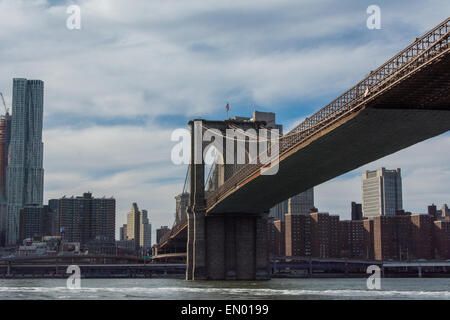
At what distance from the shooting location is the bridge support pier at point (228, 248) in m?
66.5

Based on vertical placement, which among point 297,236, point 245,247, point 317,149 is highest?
point 317,149

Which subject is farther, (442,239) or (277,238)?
(277,238)

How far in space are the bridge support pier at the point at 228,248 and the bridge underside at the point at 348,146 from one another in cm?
1047

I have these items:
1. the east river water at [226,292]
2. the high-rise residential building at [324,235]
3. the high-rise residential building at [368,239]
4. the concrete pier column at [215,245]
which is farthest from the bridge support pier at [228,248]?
the high-rise residential building at [368,239]

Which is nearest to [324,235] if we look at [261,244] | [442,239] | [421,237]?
[421,237]

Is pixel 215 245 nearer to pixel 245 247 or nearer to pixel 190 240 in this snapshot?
pixel 190 240

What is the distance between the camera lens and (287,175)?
48750 millimetres

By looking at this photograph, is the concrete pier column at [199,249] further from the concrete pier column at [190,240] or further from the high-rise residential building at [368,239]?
the high-rise residential building at [368,239]

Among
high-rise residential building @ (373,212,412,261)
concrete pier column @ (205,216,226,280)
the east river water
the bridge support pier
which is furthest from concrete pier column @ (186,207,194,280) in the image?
high-rise residential building @ (373,212,412,261)

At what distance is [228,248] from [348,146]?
30839 millimetres

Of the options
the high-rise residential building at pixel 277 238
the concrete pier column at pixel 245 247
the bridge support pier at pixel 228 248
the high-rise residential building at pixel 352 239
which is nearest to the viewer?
the bridge support pier at pixel 228 248

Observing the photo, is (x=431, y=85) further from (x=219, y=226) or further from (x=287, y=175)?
(x=219, y=226)

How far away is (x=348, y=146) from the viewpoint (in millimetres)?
39719
